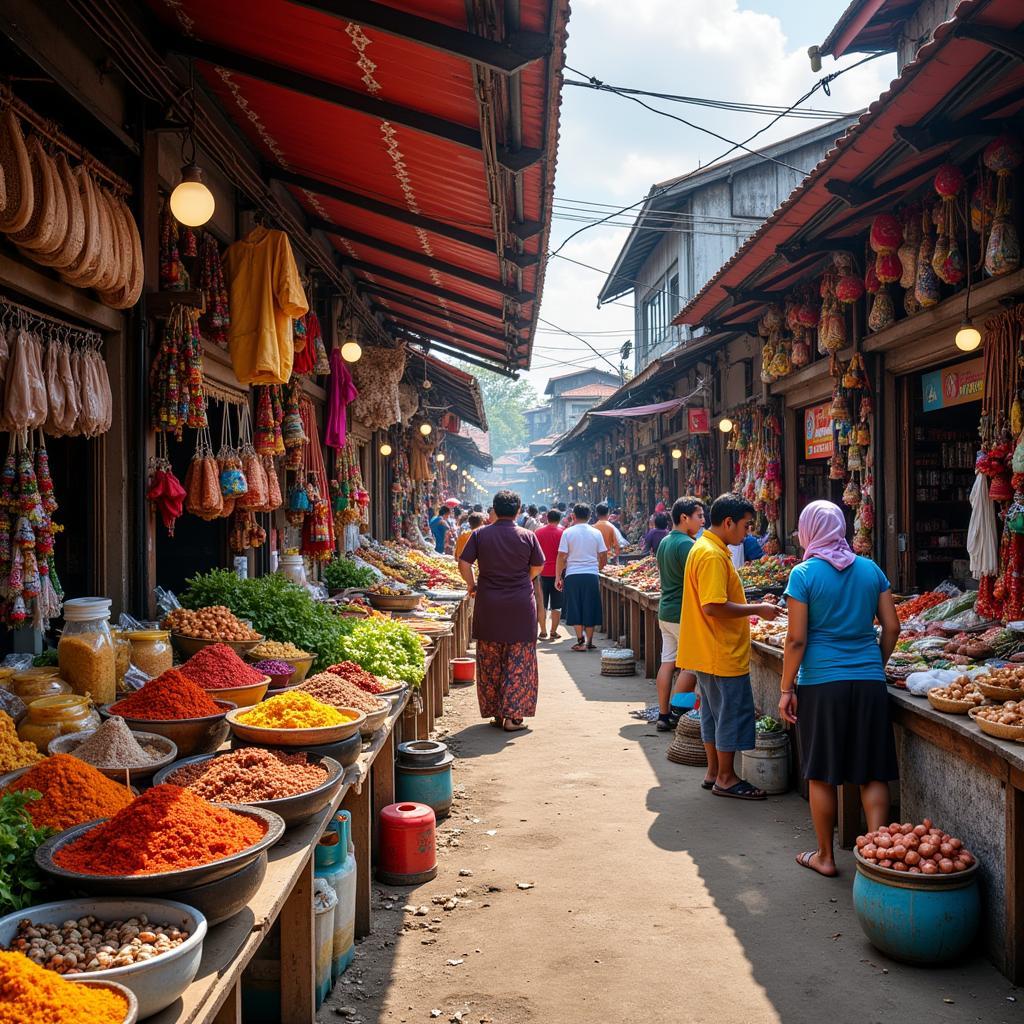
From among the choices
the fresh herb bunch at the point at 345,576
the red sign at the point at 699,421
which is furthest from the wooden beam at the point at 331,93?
the red sign at the point at 699,421

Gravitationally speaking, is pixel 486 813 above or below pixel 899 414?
below

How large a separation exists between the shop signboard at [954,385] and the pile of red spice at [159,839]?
6321 mm

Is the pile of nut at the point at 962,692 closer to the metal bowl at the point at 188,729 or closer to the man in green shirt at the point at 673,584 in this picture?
the man in green shirt at the point at 673,584

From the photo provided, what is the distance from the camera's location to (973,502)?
6.43 meters

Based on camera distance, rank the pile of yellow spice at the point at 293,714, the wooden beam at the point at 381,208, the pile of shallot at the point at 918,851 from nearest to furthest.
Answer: the pile of yellow spice at the point at 293,714 < the pile of shallot at the point at 918,851 < the wooden beam at the point at 381,208

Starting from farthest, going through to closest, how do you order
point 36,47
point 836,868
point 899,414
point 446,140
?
point 899,414, point 446,140, point 836,868, point 36,47

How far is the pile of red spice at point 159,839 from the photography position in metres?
2.27

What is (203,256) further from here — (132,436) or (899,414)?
(899,414)

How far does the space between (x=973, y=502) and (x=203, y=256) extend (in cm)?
571

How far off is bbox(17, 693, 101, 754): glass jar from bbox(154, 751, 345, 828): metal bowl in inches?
18.2

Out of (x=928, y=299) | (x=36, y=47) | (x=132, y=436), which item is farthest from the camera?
(x=928, y=299)

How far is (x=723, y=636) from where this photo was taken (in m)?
6.27

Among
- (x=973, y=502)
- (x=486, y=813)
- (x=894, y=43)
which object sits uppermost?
(x=894, y=43)

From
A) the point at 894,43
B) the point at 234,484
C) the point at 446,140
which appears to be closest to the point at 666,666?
the point at 234,484
